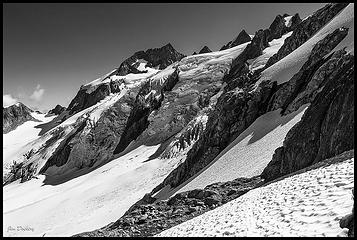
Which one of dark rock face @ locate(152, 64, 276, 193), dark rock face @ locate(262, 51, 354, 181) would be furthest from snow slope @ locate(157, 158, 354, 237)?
dark rock face @ locate(152, 64, 276, 193)

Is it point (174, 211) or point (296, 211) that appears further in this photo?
point (174, 211)

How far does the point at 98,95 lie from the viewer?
6216 inches

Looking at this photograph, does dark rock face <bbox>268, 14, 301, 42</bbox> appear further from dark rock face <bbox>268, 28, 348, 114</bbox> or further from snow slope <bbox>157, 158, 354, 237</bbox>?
snow slope <bbox>157, 158, 354, 237</bbox>

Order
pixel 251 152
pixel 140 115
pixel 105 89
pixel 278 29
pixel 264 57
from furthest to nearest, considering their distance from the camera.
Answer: pixel 105 89 → pixel 278 29 → pixel 140 115 → pixel 264 57 → pixel 251 152

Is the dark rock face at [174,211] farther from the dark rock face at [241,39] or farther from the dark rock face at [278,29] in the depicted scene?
the dark rock face at [241,39]

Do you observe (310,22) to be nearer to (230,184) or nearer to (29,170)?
(230,184)

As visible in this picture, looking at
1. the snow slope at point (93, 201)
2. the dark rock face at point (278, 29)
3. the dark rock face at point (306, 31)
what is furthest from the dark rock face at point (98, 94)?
the dark rock face at point (306, 31)

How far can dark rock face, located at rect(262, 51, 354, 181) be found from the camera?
18.2 metres

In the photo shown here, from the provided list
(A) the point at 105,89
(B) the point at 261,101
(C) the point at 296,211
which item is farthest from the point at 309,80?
(A) the point at 105,89

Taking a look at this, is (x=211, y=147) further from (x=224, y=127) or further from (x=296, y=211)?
(x=296, y=211)

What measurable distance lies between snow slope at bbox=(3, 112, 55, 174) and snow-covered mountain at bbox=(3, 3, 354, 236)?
7.92 m

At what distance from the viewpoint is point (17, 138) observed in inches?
6447

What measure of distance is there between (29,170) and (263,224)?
102 meters

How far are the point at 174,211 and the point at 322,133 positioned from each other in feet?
38.6
